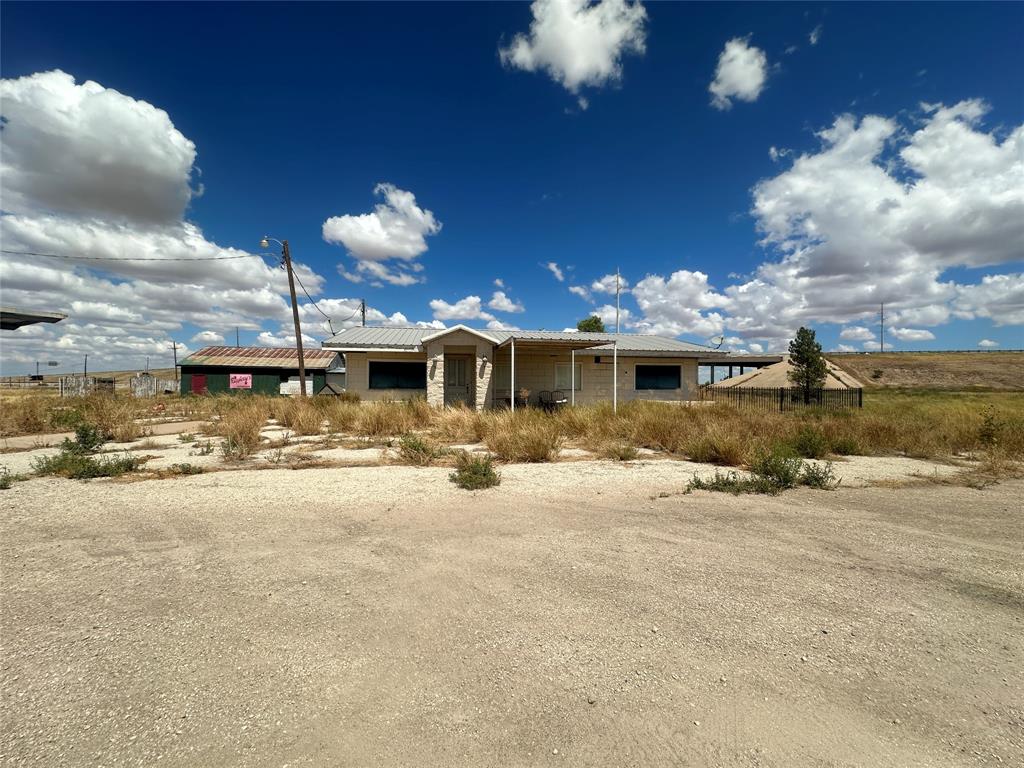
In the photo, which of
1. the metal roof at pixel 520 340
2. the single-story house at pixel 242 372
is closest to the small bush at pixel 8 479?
the metal roof at pixel 520 340

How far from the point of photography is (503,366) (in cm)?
1834

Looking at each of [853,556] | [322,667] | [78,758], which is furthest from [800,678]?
[78,758]

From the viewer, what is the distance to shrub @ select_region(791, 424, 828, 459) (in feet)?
25.8

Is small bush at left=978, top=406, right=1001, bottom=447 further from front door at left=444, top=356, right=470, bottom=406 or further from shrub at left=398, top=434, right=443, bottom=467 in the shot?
front door at left=444, top=356, right=470, bottom=406

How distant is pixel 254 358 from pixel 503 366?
20.1m

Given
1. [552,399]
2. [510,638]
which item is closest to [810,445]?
[510,638]

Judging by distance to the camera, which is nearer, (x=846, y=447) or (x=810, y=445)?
(x=810, y=445)

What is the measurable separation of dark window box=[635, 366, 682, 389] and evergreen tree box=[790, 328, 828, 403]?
24.1 feet

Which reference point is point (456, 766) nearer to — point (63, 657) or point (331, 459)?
point (63, 657)

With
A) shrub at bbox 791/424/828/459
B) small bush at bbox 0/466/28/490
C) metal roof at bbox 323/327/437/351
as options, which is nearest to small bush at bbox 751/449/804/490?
shrub at bbox 791/424/828/459

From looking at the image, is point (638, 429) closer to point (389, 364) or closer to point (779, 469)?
point (779, 469)

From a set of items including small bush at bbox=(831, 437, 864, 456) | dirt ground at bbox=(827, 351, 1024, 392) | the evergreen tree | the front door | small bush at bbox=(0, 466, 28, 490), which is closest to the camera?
small bush at bbox=(0, 466, 28, 490)

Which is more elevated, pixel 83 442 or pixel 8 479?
pixel 83 442

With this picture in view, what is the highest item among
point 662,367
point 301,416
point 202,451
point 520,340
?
point 520,340
